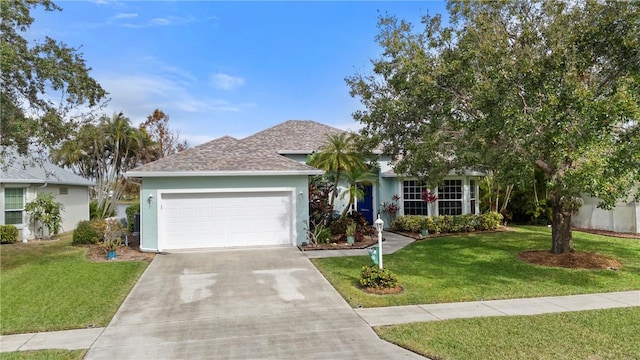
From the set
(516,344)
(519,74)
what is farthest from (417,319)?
(519,74)

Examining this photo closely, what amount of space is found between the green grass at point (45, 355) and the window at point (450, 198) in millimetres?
15781

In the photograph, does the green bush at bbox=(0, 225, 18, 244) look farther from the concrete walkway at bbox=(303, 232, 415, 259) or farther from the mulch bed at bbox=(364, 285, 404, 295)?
the mulch bed at bbox=(364, 285, 404, 295)

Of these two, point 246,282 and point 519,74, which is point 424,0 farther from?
point 246,282

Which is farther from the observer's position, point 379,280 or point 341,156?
point 341,156

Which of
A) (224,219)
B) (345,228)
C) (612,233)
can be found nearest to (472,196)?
(612,233)

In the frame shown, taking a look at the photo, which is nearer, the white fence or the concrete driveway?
the concrete driveway

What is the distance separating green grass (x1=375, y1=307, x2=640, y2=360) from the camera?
16.9ft

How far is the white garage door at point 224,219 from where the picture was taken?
1373cm

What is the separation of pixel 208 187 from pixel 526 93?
10.1 meters

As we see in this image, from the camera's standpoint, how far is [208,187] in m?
13.8

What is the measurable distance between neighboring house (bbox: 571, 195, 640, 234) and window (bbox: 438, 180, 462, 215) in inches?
212

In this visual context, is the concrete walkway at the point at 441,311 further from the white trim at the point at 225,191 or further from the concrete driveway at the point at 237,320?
the white trim at the point at 225,191

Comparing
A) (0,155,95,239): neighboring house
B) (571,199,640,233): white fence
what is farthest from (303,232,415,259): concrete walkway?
(0,155,95,239): neighboring house

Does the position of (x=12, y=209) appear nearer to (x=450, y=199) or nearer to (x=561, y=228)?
(x=450, y=199)
